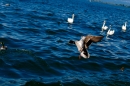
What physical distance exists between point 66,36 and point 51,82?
16204mm

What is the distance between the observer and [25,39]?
2834 cm

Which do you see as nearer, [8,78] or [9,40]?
[8,78]

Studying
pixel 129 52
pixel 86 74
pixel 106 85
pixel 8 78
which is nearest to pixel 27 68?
pixel 8 78

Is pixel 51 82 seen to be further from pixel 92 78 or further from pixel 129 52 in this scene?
pixel 129 52

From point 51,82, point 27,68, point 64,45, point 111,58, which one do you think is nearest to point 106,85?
point 51,82

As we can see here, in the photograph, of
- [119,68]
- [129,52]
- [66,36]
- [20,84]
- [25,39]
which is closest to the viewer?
[20,84]

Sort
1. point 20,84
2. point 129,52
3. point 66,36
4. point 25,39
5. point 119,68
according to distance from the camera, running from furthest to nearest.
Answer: point 66,36 → point 129,52 → point 25,39 → point 119,68 → point 20,84

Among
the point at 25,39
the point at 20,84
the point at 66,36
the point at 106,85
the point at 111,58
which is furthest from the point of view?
the point at 66,36

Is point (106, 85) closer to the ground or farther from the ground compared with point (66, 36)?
closer to the ground

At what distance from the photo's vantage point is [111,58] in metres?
26.4

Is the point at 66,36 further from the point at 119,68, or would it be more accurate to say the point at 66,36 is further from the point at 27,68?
the point at 27,68

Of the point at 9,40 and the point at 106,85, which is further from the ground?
the point at 9,40

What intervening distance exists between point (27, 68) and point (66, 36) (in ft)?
46.7

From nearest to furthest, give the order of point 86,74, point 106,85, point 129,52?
point 106,85 < point 86,74 < point 129,52
